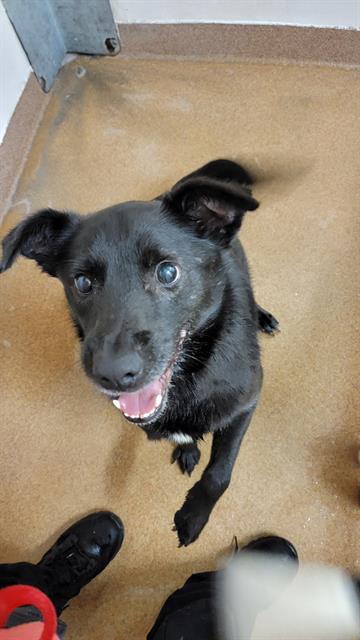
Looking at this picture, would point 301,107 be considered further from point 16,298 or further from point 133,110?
point 16,298

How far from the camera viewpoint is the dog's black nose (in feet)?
3.39

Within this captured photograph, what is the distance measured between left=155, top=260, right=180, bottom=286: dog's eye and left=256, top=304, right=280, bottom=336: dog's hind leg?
0.74m

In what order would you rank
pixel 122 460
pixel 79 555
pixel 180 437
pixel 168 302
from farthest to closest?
1. pixel 122 460
2. pixel 79 555
3. pixel 180 437
4. pixel 168 302

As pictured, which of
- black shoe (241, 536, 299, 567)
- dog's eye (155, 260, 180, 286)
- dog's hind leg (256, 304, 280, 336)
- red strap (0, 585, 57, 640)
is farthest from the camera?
dog's hind leg (256, 304, 280, 336)

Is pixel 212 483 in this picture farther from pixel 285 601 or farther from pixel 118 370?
pixel 118 370

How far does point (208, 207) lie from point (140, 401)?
Result: 1.45ft

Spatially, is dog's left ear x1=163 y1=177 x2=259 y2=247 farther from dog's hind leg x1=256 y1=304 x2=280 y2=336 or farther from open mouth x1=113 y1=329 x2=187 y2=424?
dog's hind leg x1=256 y1=304 x2=280 y2=336

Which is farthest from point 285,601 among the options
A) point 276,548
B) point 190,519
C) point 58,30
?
point 58,30

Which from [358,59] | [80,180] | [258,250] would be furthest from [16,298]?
[358,59]

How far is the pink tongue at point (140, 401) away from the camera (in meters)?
1.22

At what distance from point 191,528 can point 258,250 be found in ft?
3.24

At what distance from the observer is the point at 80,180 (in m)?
2.32

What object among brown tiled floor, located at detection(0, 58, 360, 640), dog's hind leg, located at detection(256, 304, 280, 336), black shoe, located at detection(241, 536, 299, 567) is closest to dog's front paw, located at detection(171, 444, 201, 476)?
brown tiled floor, located at detection(0, 58, 360, 640)

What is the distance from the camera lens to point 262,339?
1.90 m
